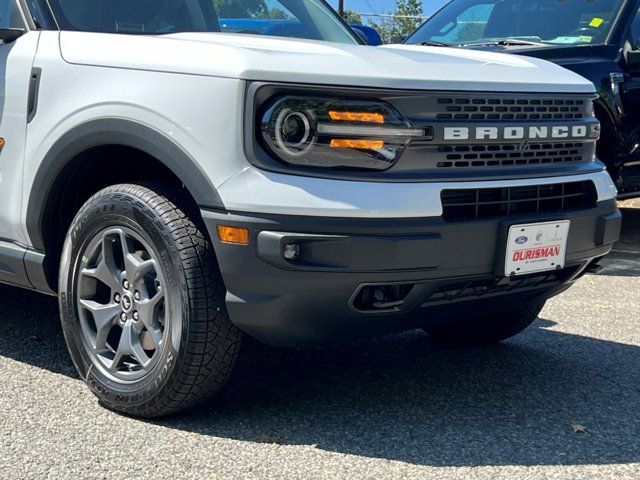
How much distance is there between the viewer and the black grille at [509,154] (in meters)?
3.13

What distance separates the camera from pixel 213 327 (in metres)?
3.12

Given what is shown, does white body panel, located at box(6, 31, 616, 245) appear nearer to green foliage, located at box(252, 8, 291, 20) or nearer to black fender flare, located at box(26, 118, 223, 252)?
black fender flare, located at box(26, 118, 223, 252)

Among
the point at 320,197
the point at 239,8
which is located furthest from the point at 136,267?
the point at 239,8

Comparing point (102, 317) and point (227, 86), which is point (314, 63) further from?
point (102, 317)

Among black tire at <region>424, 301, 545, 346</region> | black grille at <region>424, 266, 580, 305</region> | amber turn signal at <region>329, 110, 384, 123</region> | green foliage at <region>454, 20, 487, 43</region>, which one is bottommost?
black tire at <region>424, 301, 545, 346</region>

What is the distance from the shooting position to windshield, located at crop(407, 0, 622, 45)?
270 inches

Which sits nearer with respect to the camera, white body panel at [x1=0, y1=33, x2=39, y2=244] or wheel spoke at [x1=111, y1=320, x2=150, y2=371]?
wheel spoke at [x1=111, y1=320, x2=150, y2=371]

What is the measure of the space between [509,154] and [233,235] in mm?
1009

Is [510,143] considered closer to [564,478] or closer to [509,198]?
[509,198]

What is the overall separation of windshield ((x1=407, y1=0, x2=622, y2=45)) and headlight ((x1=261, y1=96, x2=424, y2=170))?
13.8 ft

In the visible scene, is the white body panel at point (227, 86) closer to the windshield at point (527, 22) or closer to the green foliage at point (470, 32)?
the windshield at point (527, 22)

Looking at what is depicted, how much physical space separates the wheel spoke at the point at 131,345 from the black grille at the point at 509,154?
3.98 ft

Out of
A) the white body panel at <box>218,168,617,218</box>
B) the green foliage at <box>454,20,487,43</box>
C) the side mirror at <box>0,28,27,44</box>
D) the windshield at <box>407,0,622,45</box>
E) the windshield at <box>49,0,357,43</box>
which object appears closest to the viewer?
the white body panel at <box>218,168,617,218</box>

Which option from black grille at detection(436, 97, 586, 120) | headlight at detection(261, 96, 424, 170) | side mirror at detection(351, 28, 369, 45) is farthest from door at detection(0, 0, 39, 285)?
side mirror at detection(351, 28, 369, 45)
